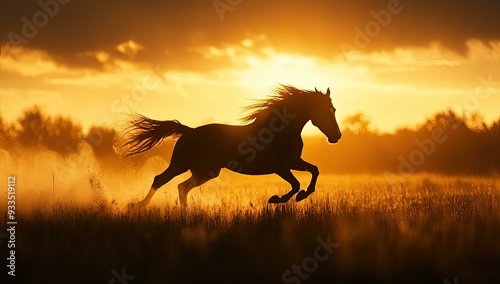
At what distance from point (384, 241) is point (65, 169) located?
12.0 meters

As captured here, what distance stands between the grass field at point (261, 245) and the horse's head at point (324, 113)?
163 centimetres

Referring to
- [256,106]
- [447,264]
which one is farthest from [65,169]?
[447,264]

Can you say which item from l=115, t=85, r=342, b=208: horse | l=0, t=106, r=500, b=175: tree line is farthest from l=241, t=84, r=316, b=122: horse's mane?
l=0, t=106, r=500, b=175: tree line

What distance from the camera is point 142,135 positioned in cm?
1288

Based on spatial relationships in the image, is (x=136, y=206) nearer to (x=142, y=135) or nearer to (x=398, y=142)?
(x=142, y=135)

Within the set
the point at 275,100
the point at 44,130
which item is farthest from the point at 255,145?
the point at 44,130

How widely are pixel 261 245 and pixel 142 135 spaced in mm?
5180

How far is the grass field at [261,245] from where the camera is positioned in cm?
720

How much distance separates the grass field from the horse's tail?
1455mm

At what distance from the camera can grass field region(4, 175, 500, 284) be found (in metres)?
7.20

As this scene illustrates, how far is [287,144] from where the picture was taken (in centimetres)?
1239

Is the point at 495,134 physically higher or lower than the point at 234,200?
higher

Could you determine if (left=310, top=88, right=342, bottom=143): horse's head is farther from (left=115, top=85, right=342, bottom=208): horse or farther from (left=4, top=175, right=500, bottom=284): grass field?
(left=4, top=175, right=500, bottom=284): grass field

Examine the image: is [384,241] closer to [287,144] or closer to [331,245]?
[331,245]
